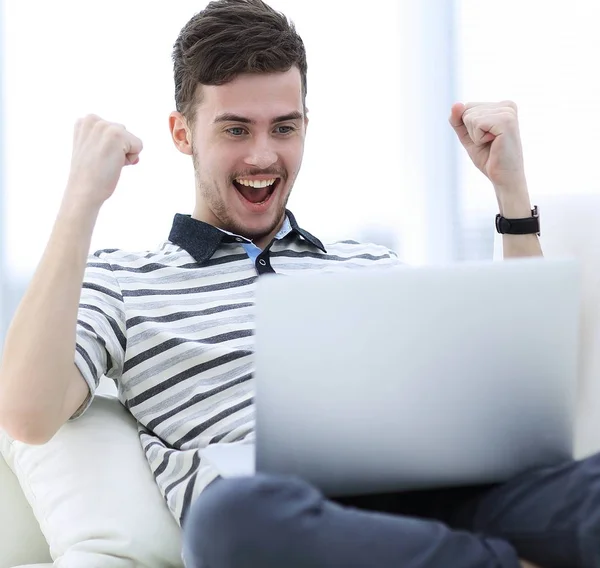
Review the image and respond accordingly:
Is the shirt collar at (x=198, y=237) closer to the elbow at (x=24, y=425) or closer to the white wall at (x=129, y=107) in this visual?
the elbow at (x=24, y=425)

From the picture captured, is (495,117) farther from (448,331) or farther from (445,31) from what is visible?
(445,31)

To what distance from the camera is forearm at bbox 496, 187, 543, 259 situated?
1514mm

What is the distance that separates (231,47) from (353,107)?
1.62 m

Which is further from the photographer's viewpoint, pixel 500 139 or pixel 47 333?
pixel 500 139

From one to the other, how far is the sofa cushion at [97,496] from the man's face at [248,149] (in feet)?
1.52

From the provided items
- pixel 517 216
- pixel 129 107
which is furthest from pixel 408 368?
pixel 129 107

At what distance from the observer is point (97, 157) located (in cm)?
130

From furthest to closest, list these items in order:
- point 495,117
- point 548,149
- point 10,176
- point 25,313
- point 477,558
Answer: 1. point 548,149
2. point 10,176
3. point 495,117
4. point 25,313
5. point 477,558

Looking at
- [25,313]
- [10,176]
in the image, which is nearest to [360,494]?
[25,313]

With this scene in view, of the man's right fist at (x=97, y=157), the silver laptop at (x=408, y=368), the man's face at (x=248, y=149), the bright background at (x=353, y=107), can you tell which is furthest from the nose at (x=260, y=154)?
the bright background at (x=353, y=107)

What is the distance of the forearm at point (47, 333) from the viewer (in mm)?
1180

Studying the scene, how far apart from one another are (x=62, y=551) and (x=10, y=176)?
5.80ft

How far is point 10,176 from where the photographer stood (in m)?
2.73

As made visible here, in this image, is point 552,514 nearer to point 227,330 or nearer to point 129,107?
point 227,330
